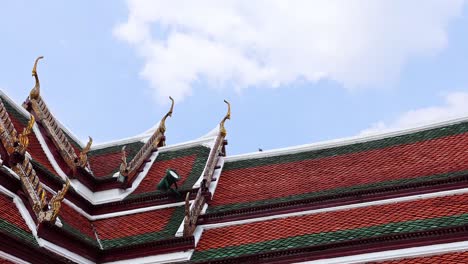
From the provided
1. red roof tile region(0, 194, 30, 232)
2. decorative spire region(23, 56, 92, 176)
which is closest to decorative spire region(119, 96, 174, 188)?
decorative spire region(23, 56, 92, 176)

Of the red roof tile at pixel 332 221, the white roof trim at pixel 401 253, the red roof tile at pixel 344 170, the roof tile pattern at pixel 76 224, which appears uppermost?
the red roof tile at pixel 344 170

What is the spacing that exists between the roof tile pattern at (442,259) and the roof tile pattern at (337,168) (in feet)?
7.42

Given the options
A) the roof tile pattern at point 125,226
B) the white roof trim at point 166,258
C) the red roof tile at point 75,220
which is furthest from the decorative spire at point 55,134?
the white roof trim at point 166,258

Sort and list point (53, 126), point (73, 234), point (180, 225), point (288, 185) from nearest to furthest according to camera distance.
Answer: point (73, 234) → point (180, 225) → point (288, 185) → point (53, 126)

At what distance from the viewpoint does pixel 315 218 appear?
9.22 meters

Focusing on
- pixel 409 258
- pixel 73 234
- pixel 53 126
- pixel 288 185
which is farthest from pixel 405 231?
pixel 53 126

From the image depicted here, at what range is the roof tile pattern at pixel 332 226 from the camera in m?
8.16

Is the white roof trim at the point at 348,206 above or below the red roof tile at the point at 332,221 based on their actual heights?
above

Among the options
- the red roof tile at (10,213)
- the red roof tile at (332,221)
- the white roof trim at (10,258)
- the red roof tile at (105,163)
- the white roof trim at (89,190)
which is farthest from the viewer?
the red roof tile at (105,163)

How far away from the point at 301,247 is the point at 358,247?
80cm

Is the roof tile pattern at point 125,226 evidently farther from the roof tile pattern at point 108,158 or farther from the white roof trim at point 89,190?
the roof tile pattern at point 108,158

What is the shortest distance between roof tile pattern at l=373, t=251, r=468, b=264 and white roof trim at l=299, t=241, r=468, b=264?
0.18 feet

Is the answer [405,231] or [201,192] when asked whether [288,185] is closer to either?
[201,192]

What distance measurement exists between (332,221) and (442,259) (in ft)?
6.66
